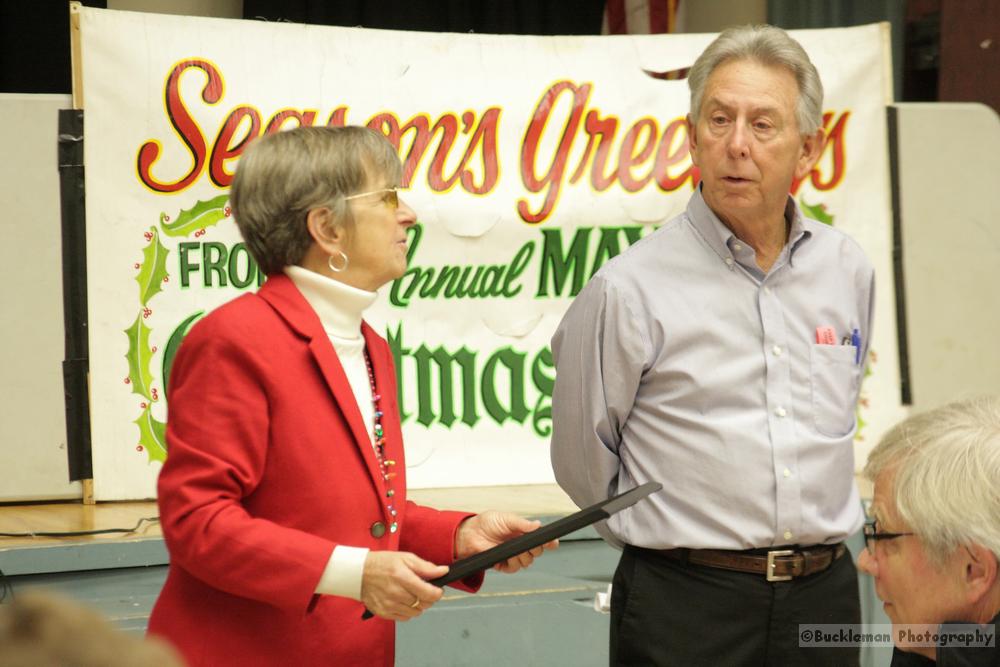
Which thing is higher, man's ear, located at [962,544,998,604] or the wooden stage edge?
man's ear, located at [962,544,998,604]

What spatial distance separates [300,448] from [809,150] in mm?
1213

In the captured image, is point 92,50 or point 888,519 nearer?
point 888,519

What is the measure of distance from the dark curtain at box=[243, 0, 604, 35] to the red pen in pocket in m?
2.96

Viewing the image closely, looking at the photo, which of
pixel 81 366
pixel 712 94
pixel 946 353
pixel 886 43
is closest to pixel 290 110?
pixel 81 366

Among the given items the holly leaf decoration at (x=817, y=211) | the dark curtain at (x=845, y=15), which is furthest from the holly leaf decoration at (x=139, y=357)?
the dark curtain at (x=845, y=15)

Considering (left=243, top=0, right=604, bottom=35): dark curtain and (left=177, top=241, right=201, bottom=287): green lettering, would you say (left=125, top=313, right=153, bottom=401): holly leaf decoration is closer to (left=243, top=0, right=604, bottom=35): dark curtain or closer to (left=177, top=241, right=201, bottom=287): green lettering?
(left=177, top=241, right=201, bottom=287): green lettering

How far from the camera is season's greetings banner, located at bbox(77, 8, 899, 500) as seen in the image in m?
3.58

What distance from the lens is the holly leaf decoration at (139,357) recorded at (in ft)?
11.7

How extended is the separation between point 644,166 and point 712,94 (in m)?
1.66

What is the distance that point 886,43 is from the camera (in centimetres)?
422

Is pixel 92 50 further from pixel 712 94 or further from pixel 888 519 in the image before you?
pixel 888 519

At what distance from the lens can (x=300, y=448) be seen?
1.82 meters

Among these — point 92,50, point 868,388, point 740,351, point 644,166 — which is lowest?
point 868,388

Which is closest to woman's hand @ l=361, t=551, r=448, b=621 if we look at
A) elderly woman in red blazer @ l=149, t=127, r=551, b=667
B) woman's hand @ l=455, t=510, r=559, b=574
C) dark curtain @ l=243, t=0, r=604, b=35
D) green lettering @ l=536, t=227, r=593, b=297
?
elderly woman in red blazer @ l=149, t=127, r=551, b=667
